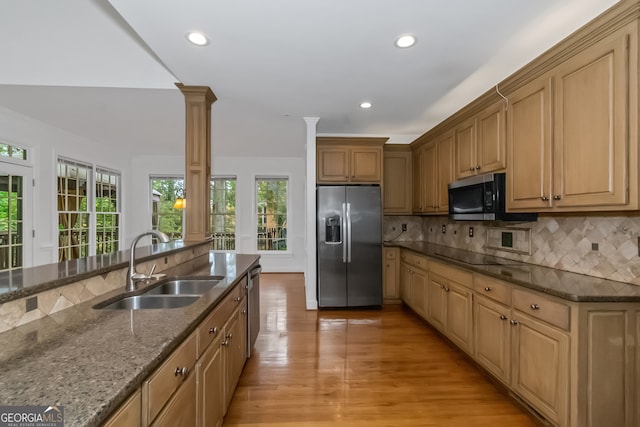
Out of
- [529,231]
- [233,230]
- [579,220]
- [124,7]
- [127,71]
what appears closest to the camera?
[124,7]

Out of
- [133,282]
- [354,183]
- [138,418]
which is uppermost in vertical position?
[354,183]

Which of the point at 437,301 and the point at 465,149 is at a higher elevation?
the point at 465,149

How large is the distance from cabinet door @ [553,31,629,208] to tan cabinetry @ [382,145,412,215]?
253cm

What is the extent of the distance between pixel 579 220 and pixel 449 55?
5.30 feet

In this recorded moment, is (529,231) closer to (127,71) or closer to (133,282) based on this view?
(133,282)

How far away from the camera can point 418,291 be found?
3.62 meters

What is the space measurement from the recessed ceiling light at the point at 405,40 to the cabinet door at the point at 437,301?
2185mm

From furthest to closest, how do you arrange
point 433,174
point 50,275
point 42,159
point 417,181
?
point 417,181, point 42,159, point 433,174, point 50,275

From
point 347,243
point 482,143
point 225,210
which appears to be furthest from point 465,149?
point 225,210

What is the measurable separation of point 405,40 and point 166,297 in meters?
2.40

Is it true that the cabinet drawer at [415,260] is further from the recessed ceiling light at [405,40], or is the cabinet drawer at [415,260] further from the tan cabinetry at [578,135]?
the recessed ceiling light at [405,40]

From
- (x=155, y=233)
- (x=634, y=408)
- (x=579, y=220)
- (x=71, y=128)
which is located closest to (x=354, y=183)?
(x=579, y=220)

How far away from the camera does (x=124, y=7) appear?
6.25 feet

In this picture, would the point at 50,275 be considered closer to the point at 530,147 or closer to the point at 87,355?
the point at 87,355
